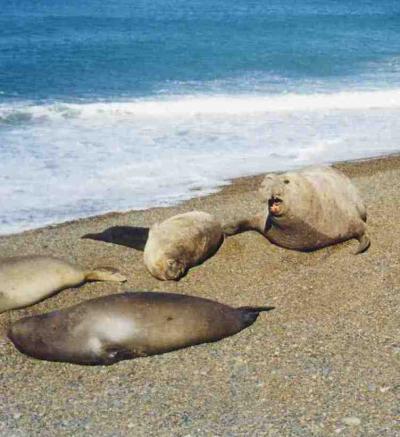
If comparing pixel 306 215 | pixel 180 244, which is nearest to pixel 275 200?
pixel 306 215

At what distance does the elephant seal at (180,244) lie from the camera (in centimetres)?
676

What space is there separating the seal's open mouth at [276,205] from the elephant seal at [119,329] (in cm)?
157

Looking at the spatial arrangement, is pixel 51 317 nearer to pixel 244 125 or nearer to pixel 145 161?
pixel 145 161

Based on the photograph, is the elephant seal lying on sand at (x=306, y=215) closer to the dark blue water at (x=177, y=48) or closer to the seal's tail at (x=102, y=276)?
the seal's tail at (x=102, y=276)

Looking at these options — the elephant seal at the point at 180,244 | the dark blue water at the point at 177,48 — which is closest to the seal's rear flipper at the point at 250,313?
the elephant seal at the point at 180,244

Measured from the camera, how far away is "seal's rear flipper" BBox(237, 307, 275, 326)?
582 cm

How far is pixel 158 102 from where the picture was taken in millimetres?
17547

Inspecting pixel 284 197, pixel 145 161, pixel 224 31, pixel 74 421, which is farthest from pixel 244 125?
pixel 224 31

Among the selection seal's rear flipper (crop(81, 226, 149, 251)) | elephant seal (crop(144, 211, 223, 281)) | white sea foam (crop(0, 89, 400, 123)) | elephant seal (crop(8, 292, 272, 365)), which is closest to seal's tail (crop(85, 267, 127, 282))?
elephant seal (crop(144, 211, 223, 281))

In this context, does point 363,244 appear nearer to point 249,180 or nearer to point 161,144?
point 249,180

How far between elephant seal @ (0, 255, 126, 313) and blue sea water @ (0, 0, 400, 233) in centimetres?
208

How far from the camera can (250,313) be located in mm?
5926

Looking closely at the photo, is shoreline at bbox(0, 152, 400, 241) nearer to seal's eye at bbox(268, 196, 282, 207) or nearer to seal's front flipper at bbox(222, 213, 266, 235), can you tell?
seal's front flipper at bbox(222, 213, 266, 235)

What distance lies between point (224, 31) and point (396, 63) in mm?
10263
